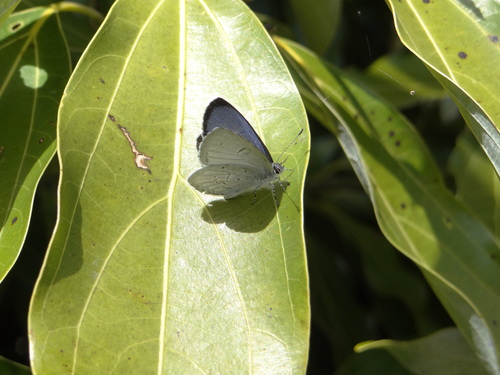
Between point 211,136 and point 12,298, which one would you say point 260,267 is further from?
point 12,298

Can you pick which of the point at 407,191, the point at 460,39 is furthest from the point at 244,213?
the point at 460,39

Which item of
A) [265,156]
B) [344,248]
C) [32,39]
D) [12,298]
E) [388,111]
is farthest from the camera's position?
[344,248]

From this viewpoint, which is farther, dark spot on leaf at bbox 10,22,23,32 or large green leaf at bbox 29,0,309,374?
dark spot on leaf at bbox 10,22,23,32

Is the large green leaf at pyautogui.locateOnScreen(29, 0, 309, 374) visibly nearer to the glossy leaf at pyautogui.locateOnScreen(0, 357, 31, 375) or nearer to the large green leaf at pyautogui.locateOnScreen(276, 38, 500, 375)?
the large green leaf at pyautogui.locateOnScreen(276, 38, 500, 375)

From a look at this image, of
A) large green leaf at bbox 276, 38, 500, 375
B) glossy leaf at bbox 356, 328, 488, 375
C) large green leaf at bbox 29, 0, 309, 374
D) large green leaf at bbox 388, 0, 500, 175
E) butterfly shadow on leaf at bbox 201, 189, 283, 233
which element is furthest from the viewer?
glossy leaf at bbox 356, 328, 488, 375

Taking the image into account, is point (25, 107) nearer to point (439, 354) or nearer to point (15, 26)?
point (15, 26)

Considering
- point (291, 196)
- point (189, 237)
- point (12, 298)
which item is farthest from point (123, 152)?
point (12, 298)

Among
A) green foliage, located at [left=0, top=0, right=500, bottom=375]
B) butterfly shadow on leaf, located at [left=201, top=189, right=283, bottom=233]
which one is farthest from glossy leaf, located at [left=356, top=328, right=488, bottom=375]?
butterfly shadow on leaf, located at [left=201, top=189, right=283, bottom=233]
